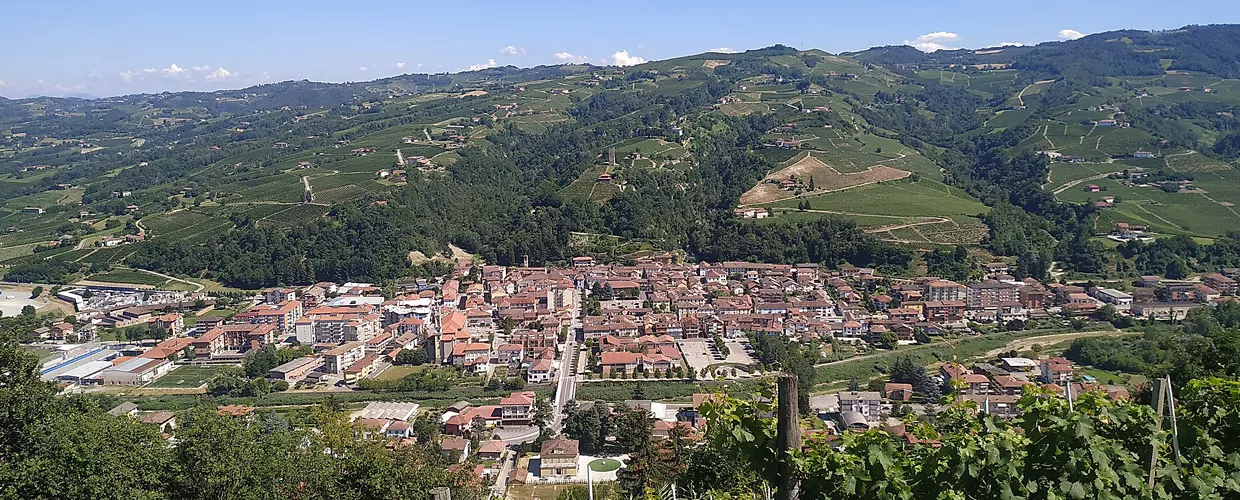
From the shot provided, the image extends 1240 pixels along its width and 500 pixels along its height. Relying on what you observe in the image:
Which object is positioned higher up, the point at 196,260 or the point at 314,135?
the point at 314,135

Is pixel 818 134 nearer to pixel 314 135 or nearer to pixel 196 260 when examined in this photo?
pixel 196 260

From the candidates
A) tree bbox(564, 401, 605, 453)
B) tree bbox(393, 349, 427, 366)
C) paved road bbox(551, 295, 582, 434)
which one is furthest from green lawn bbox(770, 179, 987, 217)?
tree bbox(564, 401, 605, 453)

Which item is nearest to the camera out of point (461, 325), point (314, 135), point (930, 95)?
point (461, 325)

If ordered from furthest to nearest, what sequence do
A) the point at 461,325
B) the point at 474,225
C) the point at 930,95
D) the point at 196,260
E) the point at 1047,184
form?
the point at 930,95 < the point at 1047,184 < the point at 474,225 < the point at 196,260 < the point at 461,325

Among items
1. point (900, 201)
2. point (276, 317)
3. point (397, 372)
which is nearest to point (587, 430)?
point (397, 372)

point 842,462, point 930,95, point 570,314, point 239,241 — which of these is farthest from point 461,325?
point 930,95

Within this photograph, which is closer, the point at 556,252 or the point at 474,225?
the point at 556,252

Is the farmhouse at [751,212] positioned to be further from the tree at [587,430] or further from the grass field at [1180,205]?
the tree at [587,430]

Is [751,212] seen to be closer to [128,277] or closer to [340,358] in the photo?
[340,358]
